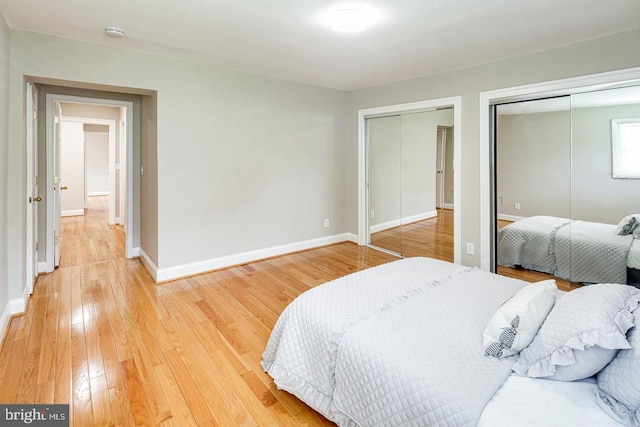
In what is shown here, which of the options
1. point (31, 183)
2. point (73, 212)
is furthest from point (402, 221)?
point (73, 212)

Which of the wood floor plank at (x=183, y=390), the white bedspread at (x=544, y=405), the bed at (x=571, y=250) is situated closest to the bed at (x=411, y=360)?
the white bedspread at (x=544, y=405)

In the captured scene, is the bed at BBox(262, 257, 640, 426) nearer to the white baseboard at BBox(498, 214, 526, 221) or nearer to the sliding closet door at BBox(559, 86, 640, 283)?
the sliding closet door at BBox(559, 86, 640, 283)

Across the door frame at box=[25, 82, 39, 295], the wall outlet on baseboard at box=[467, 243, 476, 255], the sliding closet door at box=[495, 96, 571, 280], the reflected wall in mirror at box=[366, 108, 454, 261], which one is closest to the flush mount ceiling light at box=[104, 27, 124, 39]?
the door frame at box=[25, 82, 39, 295]

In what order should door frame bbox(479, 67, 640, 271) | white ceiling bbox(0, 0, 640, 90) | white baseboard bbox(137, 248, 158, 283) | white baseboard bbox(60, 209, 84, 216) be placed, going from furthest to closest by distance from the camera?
white baseboard bbox(60, 209, 84, 216)
white baseboard bbox(137, 248, 158, 283)
door frame bbox(479, 67, 640, 271)
white ceiling bbox(0, 0, 640, 90)

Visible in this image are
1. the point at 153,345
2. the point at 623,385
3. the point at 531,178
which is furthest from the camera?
the point at 531,178

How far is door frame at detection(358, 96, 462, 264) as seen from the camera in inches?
153

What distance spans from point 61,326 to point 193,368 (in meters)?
1.35

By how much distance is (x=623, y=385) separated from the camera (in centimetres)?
112

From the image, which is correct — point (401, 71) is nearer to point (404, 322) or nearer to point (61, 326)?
point (404, 322)

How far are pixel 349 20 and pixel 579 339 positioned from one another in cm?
236

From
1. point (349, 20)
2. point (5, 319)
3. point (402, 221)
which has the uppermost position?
point (349, 20)

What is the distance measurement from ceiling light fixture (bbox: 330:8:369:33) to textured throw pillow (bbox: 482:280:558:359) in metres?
2.12

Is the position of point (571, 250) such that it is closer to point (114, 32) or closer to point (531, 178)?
point (531, 178)

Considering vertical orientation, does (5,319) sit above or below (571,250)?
below
